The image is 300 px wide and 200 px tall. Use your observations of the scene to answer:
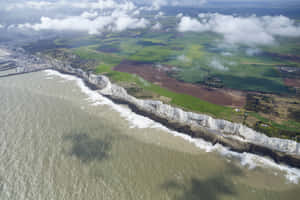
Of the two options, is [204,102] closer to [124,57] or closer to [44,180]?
[44,180]

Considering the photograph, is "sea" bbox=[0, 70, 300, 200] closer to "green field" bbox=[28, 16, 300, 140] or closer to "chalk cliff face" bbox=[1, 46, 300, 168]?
"chalk cliff face" bbox=[1, 46, 300, 168]

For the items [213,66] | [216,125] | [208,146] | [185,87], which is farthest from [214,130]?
[213,66]

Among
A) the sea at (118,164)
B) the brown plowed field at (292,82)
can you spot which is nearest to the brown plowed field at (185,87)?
the sea at (118,164)

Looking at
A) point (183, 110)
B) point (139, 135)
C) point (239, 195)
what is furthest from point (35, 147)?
point (239, 195)

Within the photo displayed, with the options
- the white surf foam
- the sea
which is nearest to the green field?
the white surf foam

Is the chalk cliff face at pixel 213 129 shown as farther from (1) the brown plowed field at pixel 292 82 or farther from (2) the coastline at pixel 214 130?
(1) the brown plowed field at pixel 292 82

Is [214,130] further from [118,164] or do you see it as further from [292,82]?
[292,82]
